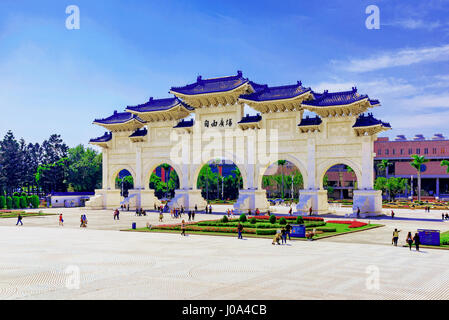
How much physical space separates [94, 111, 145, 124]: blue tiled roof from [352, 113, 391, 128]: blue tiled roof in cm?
2818

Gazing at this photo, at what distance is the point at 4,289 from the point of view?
14109 mm

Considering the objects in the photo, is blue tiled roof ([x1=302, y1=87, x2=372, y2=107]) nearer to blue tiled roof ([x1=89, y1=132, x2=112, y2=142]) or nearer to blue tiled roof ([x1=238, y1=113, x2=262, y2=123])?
blue tiled roof ([x1=238, y1=113, x2=262, y2=123])

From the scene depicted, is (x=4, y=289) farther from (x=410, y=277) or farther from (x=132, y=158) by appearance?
(x=132, y=158)

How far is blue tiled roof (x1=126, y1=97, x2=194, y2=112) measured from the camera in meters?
55.3

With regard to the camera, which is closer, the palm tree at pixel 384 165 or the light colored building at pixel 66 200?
the light colored building at pixel 66 200

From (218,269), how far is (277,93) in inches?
1333

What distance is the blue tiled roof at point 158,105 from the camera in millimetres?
55344

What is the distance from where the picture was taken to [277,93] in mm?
48781

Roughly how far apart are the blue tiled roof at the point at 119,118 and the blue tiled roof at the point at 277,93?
1763cm

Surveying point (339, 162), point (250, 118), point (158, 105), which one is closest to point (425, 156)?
point (339, 162)

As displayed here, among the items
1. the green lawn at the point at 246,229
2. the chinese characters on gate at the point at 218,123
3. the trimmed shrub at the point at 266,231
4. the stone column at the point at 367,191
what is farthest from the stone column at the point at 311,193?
the trimmed shrub at the point at 266,231

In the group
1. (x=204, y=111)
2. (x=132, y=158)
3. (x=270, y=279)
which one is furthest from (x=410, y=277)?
(x=132, y=158)

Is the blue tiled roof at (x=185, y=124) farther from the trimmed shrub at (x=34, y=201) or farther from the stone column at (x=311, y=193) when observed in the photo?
the trimmed shrub at (x=34, y=201)
